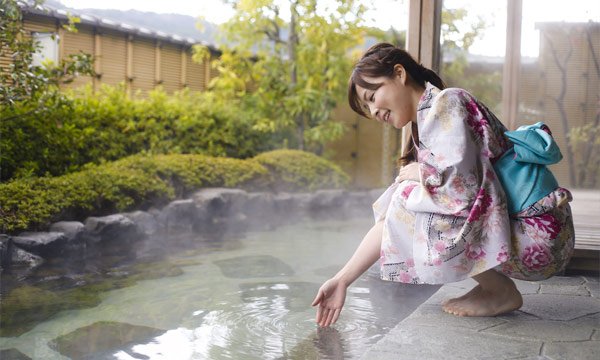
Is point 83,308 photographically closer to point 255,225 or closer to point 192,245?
point 192,245

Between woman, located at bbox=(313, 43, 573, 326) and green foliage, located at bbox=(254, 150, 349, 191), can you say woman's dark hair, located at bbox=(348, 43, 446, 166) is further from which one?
green foliage, located at bbox=(254, 150, 349, 191)

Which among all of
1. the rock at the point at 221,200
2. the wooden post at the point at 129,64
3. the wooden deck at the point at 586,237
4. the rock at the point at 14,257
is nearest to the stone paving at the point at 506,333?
the wooden deck at the point at 586,237

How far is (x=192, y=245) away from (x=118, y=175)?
47.7 inches

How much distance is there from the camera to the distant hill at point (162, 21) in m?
10.6

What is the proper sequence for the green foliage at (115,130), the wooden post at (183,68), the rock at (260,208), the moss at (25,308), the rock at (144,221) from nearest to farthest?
the moss at (25,308) → the green foliage at (115,130) → the rock at (144,221) → the rock at (260,208) → the wooden post at (183,68)

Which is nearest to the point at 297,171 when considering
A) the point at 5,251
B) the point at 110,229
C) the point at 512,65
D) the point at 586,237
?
the point at 512,65

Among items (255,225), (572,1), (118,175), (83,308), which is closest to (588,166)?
(572,1)

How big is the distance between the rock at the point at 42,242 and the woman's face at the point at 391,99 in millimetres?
3221

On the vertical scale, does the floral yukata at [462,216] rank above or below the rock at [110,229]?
above

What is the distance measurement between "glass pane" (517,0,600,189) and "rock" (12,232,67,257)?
15.8 feet

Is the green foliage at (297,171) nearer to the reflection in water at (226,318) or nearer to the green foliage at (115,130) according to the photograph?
the green foliage at (115,130)

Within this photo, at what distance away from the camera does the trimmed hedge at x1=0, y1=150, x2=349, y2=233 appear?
4.98m

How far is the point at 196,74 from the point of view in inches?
460

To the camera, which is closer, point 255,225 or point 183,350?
point 183,350
